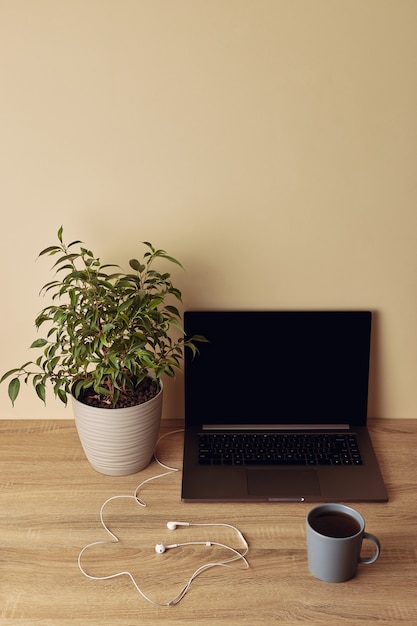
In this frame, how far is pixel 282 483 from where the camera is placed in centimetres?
134

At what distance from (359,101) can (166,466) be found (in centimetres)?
79

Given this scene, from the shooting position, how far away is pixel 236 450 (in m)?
1.42

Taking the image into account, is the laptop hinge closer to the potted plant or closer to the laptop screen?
the laptop screen

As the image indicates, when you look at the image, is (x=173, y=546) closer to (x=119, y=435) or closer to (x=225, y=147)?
(x=119, y=435)

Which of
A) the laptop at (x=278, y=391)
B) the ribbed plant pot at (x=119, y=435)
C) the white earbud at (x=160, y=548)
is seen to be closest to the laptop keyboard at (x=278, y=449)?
the laptop at (x=278, y=391)

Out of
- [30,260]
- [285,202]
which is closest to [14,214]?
[30,260]

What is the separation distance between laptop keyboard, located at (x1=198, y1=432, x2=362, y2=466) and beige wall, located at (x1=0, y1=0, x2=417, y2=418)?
8.2 inches

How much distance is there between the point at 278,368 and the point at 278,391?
50mm

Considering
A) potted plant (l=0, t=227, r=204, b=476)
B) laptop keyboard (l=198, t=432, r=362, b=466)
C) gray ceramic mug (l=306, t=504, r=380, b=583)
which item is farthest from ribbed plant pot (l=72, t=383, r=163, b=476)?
gray ceramic mug (l=306, t=504, r=380, b=583)

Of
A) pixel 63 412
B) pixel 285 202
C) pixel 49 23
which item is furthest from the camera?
pixel 63 412

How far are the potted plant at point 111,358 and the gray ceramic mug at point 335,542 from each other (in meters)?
0.38

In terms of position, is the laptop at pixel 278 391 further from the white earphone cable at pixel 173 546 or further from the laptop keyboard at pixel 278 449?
the white earphone cable at pixel 173 546

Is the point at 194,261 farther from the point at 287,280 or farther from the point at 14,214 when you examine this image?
the point at 14,214

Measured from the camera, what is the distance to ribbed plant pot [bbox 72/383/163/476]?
1.32 metres
